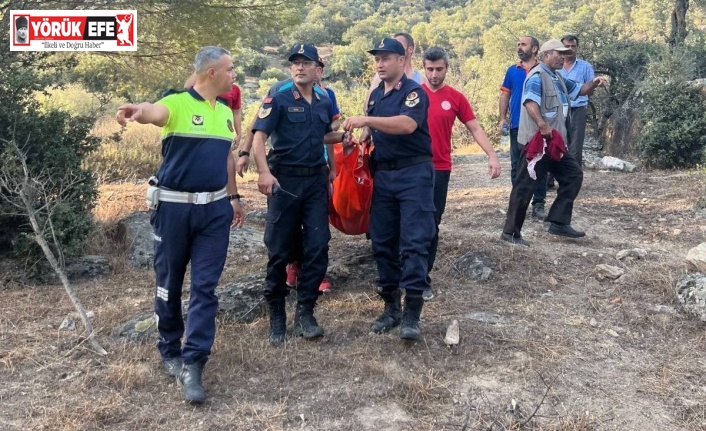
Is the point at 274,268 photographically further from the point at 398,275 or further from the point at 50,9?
the point at 50,9

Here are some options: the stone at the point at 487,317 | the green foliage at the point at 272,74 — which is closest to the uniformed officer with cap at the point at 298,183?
the stone at the point at 487,317

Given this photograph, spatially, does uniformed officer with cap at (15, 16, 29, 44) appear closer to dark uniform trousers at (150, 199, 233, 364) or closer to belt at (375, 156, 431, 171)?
dark uniform trousers at (150, 199, 233, 364)

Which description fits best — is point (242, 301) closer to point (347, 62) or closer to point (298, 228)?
point (298, 228)

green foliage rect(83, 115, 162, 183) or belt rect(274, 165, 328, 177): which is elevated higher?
belt rect(274, 165, 328, 177)

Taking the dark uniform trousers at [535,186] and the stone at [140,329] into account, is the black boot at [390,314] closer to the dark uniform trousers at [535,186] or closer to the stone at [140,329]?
the stone at [140,329]

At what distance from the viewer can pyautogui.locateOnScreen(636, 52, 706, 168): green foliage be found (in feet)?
31.0

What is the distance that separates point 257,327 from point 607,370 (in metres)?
2.18

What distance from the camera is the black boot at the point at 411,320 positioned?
3400mm

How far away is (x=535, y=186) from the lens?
5328mm

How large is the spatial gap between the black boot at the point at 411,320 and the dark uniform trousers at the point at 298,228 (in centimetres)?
59

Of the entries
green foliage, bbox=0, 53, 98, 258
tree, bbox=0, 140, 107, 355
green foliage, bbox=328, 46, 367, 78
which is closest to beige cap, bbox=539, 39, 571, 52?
tree, bbox=0, 140, 107, 355

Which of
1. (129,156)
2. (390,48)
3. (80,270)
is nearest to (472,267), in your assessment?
(390,48)

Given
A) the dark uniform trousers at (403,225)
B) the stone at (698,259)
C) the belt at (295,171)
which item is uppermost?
the belt at (295,171)

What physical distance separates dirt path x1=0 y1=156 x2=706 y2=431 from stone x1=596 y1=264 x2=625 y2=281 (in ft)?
0.28
